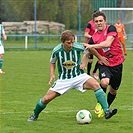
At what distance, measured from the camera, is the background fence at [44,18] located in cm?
3173

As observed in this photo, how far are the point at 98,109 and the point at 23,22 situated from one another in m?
25.5

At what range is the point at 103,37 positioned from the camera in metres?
8.52

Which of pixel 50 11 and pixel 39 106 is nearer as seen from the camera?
pixel 39 106

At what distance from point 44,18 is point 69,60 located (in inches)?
1054

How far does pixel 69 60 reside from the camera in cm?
788

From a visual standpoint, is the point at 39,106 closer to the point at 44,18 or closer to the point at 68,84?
the point at 68,84

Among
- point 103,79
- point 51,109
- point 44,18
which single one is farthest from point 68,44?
point 44,18

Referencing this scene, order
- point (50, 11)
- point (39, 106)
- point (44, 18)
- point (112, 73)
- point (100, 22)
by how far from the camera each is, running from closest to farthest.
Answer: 1. point (39, 106)
2. point (100, 22)
3. point (112, 73)
4. point (50, 11)
5. point (44, 18)

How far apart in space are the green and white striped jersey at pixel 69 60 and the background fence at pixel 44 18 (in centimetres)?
2325

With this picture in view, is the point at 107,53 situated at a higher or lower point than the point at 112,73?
higher

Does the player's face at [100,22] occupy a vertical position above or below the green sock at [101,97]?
above

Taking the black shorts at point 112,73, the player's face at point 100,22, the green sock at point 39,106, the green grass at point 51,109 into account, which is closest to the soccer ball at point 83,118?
the green grass at point 51,109

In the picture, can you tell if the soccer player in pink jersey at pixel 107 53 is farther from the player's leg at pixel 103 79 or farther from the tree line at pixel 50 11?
the tree line at pixel 50 11

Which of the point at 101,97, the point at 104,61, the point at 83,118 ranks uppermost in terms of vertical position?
the point at 104,61
